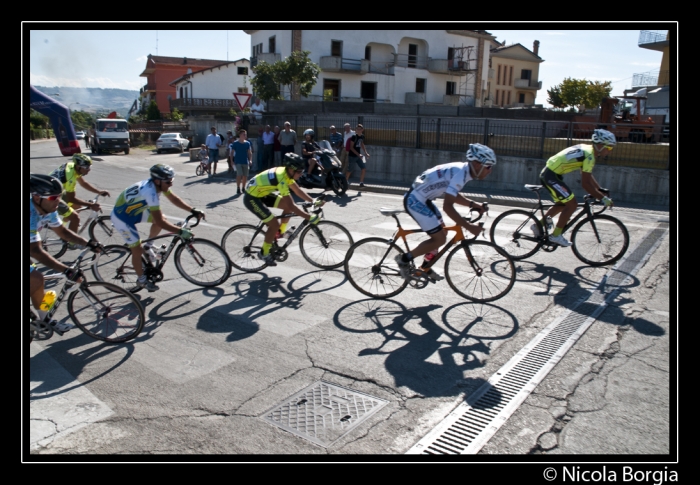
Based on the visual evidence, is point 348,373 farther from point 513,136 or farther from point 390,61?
point 390,61

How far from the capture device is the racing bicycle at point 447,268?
21.2 ft

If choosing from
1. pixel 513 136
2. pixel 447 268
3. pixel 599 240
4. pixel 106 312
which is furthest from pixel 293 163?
pixel 513 136

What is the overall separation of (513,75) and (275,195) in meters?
57.0

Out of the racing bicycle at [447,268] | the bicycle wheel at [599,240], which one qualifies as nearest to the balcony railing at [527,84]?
the bicycle wheel at [599,240]

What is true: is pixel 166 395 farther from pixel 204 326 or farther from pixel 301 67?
pixel 301 67

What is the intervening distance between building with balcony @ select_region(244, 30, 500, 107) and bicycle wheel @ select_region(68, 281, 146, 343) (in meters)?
36.0

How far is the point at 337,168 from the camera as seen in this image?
585 inches

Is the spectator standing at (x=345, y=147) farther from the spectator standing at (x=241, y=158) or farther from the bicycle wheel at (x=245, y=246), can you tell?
the bicycle wheel at (x=245, y=246)

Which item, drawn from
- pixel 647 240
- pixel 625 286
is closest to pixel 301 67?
pixel 647 240

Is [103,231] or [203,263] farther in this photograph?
[103,231]

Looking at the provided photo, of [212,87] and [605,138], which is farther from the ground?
[212,87]

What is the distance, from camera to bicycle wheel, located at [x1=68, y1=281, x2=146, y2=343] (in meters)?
5.32

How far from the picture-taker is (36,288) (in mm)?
5027

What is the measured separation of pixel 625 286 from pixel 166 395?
5.98m
